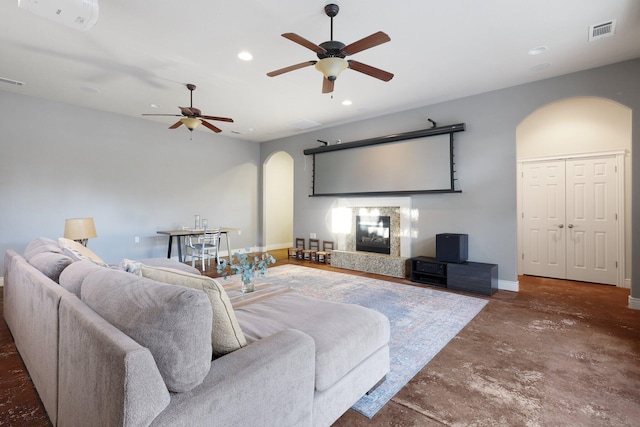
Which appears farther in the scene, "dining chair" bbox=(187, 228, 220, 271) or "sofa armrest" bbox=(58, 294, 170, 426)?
"dining chair" bbox=(187, 228, 220, 271)

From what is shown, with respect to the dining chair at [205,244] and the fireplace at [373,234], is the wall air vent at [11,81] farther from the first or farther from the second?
the fireplace at [373,234]

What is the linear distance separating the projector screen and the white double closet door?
1.73 m

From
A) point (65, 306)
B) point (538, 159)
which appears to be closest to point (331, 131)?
point (538, 159)

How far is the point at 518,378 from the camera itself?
216 cm

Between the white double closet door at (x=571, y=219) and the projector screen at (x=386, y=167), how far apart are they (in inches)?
68.0

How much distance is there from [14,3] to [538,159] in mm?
7032

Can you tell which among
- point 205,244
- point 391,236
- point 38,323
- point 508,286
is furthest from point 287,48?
point 508,286

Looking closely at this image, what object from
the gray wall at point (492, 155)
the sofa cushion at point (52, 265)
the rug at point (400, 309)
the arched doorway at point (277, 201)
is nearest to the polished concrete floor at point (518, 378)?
the rug at point (400, 309)

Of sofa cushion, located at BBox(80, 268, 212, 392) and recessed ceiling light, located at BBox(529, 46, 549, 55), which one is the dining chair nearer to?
sofa cushion, located at BBox(80, 268, 212, 392)

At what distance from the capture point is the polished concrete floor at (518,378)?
176 cm

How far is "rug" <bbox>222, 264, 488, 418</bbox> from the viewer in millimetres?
2189

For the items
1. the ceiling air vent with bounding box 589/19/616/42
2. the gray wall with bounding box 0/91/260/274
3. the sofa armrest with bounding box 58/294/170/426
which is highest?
the ceiling air vent with bounding box 589/19/616/42

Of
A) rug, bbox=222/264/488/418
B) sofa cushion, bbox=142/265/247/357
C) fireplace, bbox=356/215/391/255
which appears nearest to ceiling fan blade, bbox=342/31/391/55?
sofa cushion, bbox=142/265/247/357

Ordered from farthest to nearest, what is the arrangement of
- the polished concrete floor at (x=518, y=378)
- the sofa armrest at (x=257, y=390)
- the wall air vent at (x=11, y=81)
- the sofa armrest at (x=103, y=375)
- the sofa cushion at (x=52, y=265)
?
the wall air vent at (x=11, y=81) → the sofa cushion at (x=52, y=265) → the polished concrete floor at (x=518, y=378) → the sofa armrest at (x=257, y=390) → the sofa armrest at (x=103, y=375)
